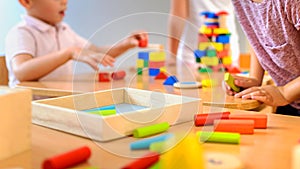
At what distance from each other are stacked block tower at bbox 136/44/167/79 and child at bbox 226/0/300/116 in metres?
0.33

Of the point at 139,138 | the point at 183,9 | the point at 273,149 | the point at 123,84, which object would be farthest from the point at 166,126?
the point at 183,9

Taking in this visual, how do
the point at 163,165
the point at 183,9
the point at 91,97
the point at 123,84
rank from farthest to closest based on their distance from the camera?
the point at 183,9 < the point at 123,84 < the point at 91,97 < the point at 163,165

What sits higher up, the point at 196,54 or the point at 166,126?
the point at 196,54

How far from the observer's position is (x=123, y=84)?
1.22 meters

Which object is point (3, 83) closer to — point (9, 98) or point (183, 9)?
point (183, 9)

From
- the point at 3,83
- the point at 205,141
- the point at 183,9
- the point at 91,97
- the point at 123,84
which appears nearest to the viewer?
the point at 205,141

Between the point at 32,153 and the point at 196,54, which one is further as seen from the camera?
the point at 196,54

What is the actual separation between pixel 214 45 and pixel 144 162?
1.06 m

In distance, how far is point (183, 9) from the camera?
5.66 feet

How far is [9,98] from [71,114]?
110 mm

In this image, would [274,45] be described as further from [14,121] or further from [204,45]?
[14,121]

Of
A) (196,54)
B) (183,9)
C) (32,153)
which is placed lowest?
(32,153)

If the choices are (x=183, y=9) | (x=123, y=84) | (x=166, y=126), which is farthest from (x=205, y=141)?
(x=183, y=9)

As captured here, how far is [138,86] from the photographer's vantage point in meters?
1.16
